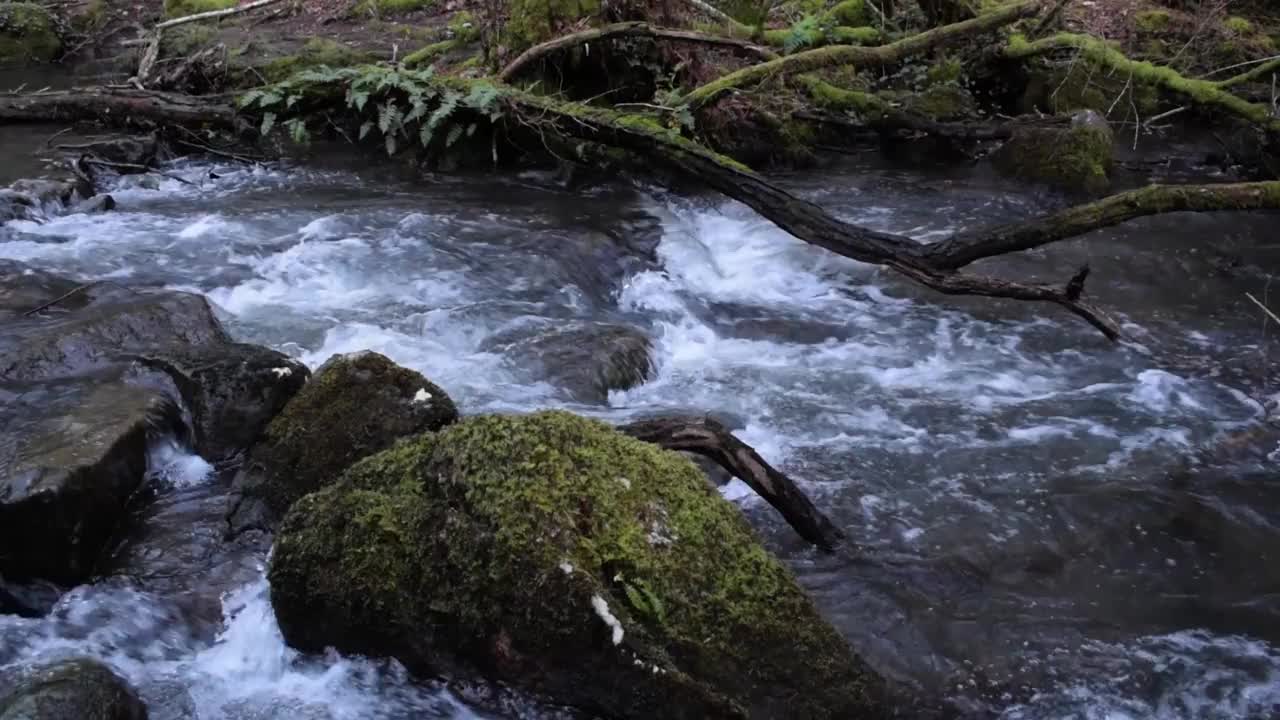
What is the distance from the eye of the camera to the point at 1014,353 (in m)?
8.10

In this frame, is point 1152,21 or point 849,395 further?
point 1152,21

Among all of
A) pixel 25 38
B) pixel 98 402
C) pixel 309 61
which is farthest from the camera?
pixel 25 38

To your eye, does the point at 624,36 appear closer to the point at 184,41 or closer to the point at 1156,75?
the point at 1156,75

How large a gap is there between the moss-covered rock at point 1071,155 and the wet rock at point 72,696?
10325mm

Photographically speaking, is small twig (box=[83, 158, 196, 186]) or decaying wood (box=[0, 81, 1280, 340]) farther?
small twig (box=[83, 158, 196, 186])

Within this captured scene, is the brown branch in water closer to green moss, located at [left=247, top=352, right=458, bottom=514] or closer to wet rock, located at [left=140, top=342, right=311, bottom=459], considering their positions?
wet rock, located at [left=140, top=342, right=311, bottom=459]

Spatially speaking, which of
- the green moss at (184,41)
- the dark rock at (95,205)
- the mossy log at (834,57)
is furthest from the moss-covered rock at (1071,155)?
the green moss at (184,41)

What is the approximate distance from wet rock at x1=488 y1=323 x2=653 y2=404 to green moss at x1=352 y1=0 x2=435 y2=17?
12.4m

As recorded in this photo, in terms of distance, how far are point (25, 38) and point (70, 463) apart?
50.9 ft

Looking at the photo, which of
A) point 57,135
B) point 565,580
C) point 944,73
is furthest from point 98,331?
point 944,73

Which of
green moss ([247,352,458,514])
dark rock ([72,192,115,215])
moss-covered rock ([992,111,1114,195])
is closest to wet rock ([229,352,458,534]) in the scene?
green moss ([247,352,458,514])

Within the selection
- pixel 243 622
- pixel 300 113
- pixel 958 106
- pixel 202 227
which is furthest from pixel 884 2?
pixel 243 622

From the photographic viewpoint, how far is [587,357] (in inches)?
295

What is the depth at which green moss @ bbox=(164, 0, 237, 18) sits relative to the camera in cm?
1928
